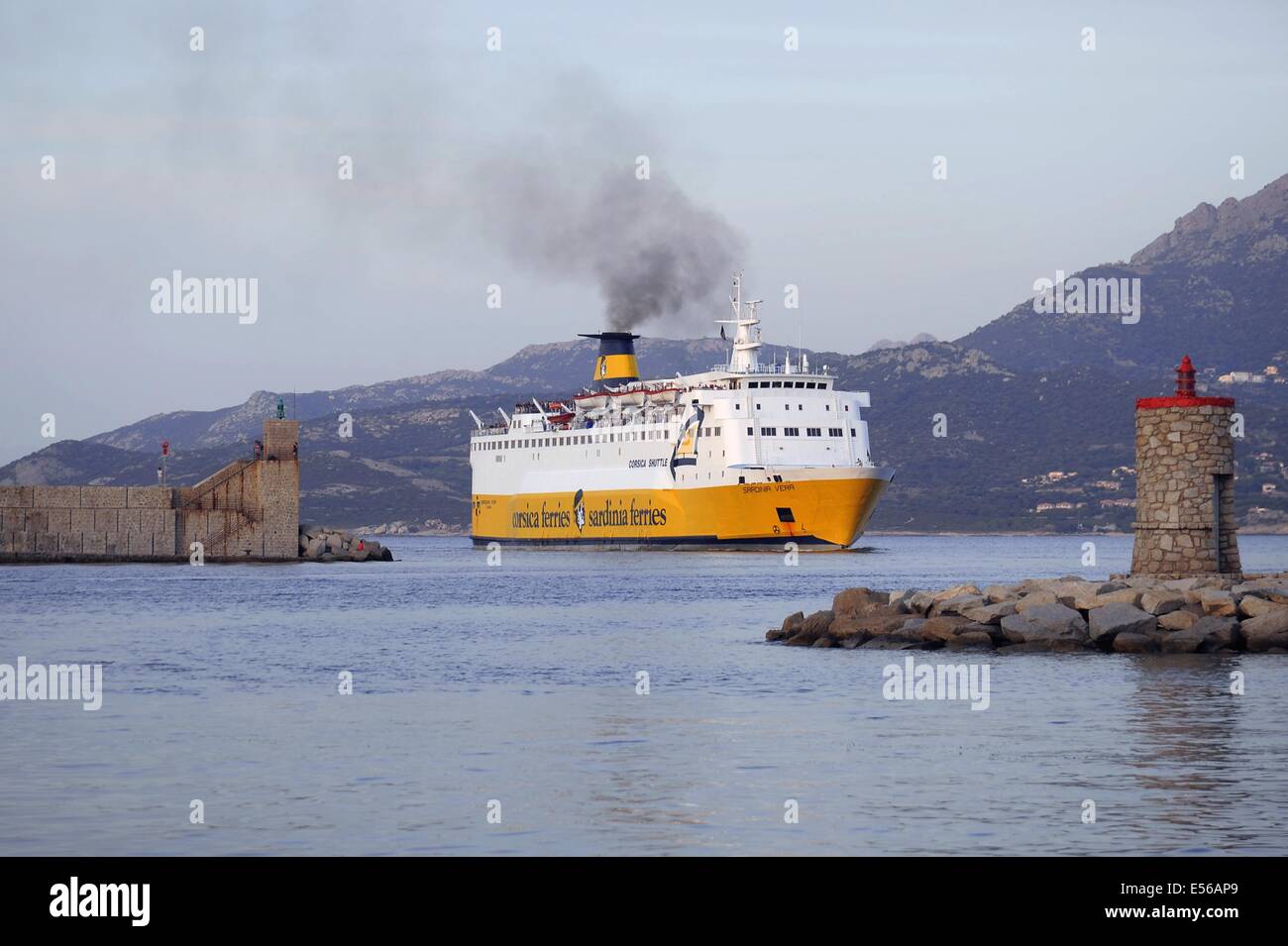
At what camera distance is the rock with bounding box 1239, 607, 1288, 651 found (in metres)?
25.2

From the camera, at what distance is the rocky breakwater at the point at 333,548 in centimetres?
7244

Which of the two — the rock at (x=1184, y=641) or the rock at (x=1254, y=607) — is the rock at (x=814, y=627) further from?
the rock at (x=1254, y=607)

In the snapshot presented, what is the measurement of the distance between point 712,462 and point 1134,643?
4960 centimetres

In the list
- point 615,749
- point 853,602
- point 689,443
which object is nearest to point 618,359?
point 689,443

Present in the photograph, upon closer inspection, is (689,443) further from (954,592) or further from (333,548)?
(954,592)

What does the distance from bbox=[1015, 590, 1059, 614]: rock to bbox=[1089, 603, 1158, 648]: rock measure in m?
1.47

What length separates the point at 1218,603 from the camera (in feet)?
84.2

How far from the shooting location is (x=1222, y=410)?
85.5ft

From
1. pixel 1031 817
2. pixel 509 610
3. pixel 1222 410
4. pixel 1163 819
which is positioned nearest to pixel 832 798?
pixel 1031 817

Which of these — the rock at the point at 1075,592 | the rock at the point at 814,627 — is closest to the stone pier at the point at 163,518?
the rock at the point at 814,627

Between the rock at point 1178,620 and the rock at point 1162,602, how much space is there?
261 millimetres

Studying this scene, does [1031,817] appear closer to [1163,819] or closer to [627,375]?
[1163,819]

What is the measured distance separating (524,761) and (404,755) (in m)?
1.22
